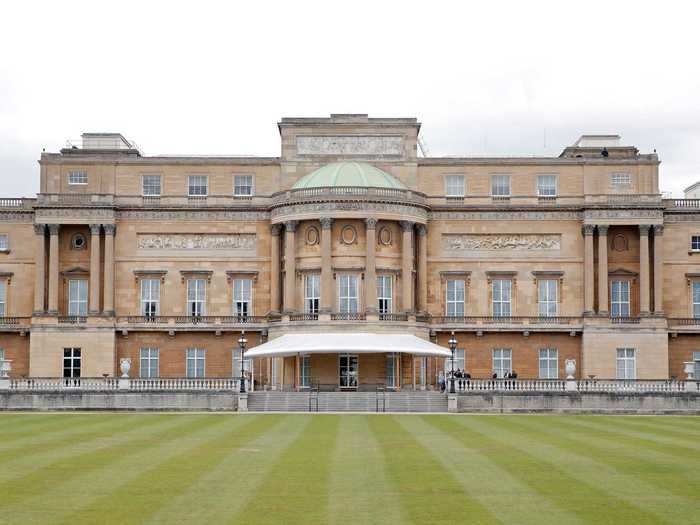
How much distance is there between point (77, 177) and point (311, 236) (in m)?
16.6

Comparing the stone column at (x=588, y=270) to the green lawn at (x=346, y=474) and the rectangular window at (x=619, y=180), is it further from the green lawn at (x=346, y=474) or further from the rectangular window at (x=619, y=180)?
the green lawn at (x=346, y=474)

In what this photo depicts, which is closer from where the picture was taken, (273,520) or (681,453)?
(273,520)

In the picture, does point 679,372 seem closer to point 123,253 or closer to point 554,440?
point 123,253

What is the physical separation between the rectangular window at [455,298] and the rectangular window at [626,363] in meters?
10.4

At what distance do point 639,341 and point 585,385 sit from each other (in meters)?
14.9

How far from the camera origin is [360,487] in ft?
83.6

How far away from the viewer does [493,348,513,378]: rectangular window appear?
76.5 m

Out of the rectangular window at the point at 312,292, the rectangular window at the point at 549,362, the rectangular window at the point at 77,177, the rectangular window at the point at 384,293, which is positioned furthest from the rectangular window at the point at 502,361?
the rectangular window at the point at 77,177

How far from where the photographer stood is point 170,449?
33.7m

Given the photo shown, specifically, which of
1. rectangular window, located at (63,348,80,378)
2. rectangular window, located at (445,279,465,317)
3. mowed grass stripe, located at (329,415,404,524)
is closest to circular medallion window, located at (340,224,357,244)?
rectangular window, located at (445,279,465,317)

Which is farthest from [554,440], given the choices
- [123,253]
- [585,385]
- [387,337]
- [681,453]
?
[123,253]

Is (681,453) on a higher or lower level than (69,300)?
lower

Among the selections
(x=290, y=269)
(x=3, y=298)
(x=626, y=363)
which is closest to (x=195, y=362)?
(x=290, y=269)

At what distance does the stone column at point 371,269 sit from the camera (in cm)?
7181
